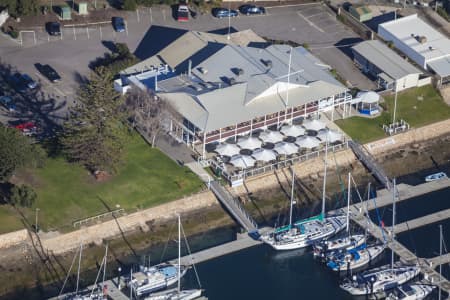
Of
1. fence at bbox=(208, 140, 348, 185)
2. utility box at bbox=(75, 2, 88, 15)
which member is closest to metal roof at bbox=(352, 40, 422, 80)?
fence at bbox=(208, 140, 348, 185)

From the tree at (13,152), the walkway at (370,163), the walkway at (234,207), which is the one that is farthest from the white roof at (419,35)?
the tree at (13,152)

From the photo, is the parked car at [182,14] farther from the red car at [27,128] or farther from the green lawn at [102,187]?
the red car at [27,128]

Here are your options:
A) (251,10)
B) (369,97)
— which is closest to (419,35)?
(369,97)

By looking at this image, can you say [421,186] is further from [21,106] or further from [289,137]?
[21,106]

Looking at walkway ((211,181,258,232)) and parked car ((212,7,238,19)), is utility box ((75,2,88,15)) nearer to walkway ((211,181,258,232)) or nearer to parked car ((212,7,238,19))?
parked car ((212,7,238,19))

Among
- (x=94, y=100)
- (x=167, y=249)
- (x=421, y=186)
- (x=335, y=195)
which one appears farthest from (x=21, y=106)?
(x=421, y=186)

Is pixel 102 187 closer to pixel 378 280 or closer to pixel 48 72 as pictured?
pixel 48 72
